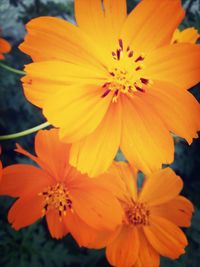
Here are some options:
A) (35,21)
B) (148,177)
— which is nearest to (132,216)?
(148,177)

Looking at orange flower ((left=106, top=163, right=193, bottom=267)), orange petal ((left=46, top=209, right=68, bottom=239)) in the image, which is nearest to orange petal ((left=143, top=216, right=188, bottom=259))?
orange flower ((left=106, top=163, right=193, bottom=267))

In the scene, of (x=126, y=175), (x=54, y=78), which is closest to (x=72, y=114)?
(x=54, y=78)

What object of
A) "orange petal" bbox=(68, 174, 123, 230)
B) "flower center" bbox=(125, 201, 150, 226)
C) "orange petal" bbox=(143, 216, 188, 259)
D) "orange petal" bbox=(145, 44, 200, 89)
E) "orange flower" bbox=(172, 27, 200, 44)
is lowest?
"orange petal" bbox=(143, 216, 188, 259)

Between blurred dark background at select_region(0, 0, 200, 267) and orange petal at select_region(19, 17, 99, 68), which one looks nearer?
orange petal at select_region(19, 17, 99, 68)

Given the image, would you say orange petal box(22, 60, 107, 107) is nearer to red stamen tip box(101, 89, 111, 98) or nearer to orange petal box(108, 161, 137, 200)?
red stamen tip box(101, 89, 111, 98)

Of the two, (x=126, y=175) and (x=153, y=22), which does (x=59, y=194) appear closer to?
(x=126, y=175)
